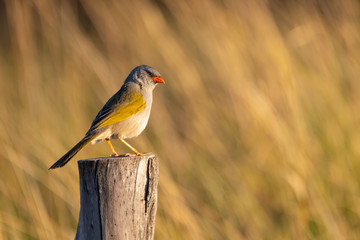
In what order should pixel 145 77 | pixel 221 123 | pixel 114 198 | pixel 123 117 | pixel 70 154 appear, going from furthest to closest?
pixel 221 123, pixel 145 77, pixel 123 117, pixel 70 154, pixel 114 198

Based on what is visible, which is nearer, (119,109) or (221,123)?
(119,109)

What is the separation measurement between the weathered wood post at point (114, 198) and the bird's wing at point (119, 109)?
0.92 m

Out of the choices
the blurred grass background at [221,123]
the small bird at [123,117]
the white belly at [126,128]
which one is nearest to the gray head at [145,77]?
the small bird at [123,117]

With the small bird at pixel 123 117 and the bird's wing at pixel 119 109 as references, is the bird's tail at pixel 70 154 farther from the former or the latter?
the bird's wing at pixel 119 109

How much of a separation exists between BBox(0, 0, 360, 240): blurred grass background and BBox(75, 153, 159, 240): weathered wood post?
1496 millimetres

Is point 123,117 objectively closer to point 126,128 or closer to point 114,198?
point 126,128

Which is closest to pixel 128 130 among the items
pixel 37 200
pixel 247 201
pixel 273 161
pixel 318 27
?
pixel 37 200

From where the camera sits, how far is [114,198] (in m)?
2.48

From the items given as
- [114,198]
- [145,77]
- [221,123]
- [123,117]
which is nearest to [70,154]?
[123,117]

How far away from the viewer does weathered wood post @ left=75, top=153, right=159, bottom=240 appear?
2477 millimetres

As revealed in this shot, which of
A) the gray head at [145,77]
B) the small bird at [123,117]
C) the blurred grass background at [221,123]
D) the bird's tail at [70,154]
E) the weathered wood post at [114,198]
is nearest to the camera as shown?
the weathered wood post at [114,198]

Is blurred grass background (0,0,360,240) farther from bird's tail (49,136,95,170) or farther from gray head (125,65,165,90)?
bird's tail (49,136,95,170)

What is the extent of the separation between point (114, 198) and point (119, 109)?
1.17 m

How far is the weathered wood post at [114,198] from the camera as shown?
8.13 feet
